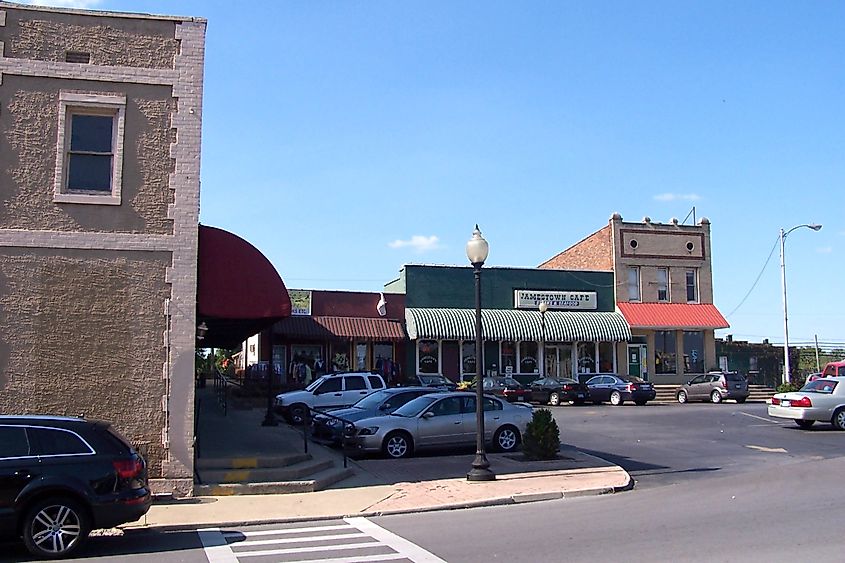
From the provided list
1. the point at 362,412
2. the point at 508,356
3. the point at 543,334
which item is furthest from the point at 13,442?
the point at 508,356

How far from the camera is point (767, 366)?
153 ft

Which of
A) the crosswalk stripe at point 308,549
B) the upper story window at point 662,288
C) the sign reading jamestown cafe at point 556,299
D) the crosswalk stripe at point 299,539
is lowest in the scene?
the crosswalk stripe at point 299,539

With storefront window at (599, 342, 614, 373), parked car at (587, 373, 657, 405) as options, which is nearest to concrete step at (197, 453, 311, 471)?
parked car at (587, 373, 657, 405)

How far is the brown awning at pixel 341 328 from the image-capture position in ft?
117

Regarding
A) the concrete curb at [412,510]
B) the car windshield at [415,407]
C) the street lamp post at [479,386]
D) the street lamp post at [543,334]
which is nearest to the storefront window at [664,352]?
the street lamp post at [543,334]

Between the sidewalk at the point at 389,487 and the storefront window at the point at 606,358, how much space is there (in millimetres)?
23576

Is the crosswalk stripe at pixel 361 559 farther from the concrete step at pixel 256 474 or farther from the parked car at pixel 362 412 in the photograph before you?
the parked car at pixel 362 412

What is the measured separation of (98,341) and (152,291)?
1.16 meters

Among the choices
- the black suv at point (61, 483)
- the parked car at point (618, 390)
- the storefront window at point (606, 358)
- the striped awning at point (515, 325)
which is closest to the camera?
the black suv at point (61, 483)

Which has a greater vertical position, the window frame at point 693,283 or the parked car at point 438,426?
the window frame at point 693,283

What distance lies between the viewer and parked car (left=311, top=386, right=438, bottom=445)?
749 inches

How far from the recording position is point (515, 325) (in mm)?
39469

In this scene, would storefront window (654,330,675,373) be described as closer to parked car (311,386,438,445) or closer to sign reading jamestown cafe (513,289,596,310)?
sign reading jamestown cafe (513,289,596,310)

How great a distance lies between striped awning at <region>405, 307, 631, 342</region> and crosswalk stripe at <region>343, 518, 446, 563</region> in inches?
1030
